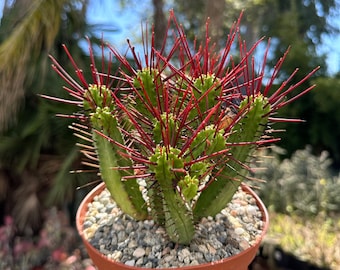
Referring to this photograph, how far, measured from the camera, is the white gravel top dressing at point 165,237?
0.77m

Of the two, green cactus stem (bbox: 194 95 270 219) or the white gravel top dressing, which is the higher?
green cactus stem (bbox: 194 95 270 219)

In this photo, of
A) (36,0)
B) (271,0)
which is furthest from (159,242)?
(271,0)

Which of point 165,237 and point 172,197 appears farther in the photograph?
point 165,237

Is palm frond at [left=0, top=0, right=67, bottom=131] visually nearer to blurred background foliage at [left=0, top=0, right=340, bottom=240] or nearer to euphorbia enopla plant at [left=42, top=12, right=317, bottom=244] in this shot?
blurred background foliage at [left=0, top=0, right=340, bottom=240]

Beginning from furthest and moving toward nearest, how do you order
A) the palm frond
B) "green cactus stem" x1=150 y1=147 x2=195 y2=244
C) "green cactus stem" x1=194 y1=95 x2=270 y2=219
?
the palm frond, "green cactus stem" x1=194 y1=95 x2=270 y2=219, "green cactus stem" x1=150 y1=147 x2=195 y2=244

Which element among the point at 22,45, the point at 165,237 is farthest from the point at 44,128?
the point at 165,237

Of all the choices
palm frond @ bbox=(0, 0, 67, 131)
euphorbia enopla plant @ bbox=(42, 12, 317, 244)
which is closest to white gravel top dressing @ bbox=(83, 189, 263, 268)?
euphorbia enopla plant @ bbox=(42, 12, 317, 244)

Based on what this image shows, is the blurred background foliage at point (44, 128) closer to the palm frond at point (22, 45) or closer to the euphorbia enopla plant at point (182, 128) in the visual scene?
the palm frond at point (22, 45)

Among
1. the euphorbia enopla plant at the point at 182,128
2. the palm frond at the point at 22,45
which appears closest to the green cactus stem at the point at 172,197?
the euphorbia enopla plant at the point at 182,128

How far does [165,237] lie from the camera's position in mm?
823

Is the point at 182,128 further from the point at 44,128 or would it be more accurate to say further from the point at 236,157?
the point at 44,128

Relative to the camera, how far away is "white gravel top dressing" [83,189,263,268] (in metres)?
0.77

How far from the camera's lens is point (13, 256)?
7.19ft

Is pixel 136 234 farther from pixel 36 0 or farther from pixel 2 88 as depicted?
Result: pixel 36 0
